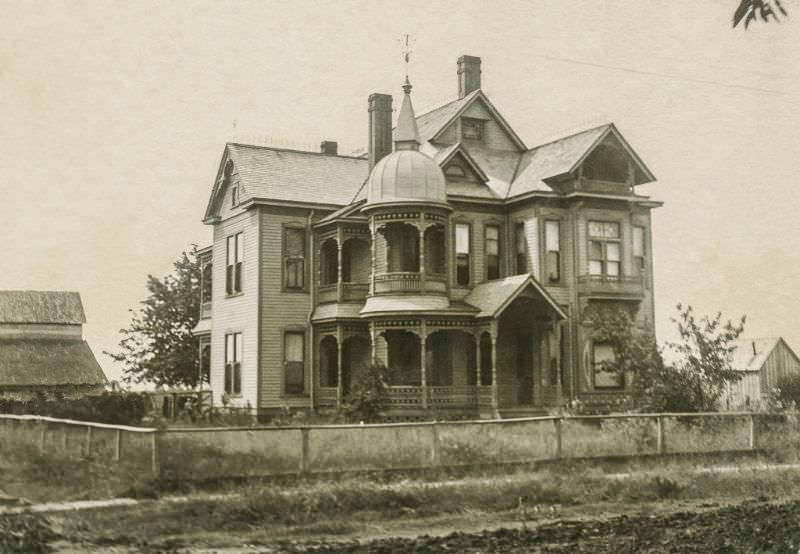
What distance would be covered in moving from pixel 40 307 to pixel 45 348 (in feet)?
12.8

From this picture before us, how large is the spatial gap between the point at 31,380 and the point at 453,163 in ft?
126

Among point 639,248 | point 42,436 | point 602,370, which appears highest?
point 639,248

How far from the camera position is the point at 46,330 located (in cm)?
6894

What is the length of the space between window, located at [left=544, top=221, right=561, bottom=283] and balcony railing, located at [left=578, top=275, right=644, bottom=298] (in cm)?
84

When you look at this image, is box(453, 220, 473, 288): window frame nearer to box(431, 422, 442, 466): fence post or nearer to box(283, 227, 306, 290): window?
box(283, 227, 306, 290): window

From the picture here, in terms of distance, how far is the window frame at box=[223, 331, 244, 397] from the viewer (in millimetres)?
36031

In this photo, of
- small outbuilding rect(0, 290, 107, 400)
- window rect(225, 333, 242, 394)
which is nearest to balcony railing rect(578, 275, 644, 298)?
window rect(225, 333, 242, 394)

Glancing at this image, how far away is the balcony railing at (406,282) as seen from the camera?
32.7 meters

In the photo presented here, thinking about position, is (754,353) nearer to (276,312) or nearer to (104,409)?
(276,312)

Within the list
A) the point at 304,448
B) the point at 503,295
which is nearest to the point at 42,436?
the point at 304,448

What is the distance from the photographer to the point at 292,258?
116 ft

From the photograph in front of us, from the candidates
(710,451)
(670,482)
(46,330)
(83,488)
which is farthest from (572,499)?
(46,330)

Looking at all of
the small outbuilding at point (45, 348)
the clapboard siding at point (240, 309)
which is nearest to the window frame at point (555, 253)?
the clapboard siding at point (240, 309)

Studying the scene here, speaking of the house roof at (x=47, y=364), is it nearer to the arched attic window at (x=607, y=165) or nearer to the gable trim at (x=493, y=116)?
the gable trim at (x=493, y=116)
